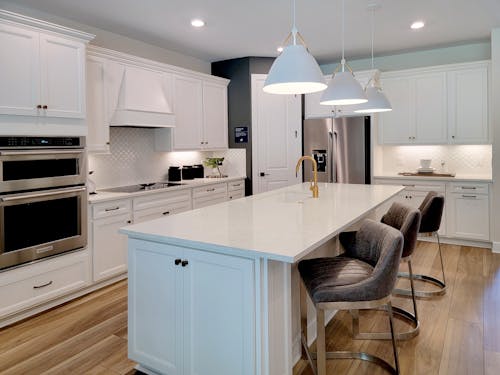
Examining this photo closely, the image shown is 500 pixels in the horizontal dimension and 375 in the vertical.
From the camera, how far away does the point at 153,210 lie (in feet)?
13.5

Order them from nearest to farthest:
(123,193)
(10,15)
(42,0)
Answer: (10,15) < (42,0) < (123,193)

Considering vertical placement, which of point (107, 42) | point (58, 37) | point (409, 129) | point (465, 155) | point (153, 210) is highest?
point (107, 42)

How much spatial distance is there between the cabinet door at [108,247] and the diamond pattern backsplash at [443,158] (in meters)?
4.00

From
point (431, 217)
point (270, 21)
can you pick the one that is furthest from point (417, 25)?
point (431, 217)

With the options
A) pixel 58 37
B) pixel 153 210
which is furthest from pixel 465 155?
pixel 58 37

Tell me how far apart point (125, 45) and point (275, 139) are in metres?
2.39

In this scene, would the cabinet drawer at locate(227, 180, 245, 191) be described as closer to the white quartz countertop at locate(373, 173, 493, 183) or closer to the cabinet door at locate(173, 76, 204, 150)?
the cabinet door at locate(173, 76, 204, 150)

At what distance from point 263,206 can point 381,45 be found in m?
3.45

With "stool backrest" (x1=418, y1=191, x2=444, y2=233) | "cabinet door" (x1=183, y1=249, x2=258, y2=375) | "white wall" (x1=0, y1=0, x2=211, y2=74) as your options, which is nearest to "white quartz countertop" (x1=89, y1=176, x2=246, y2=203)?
"white wall" (x1=0, y1=0, x2=211, y2=74)

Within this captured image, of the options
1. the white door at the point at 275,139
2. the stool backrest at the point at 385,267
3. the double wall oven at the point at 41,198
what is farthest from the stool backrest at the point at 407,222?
the white door at the point at 275,139

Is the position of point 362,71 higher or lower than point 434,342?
higher

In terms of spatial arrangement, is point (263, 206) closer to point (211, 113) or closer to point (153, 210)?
point (153, 210)

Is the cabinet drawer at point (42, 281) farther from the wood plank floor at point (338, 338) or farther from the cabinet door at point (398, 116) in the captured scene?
the cabinet door at point (398, 116)

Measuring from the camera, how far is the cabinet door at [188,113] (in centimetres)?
480
